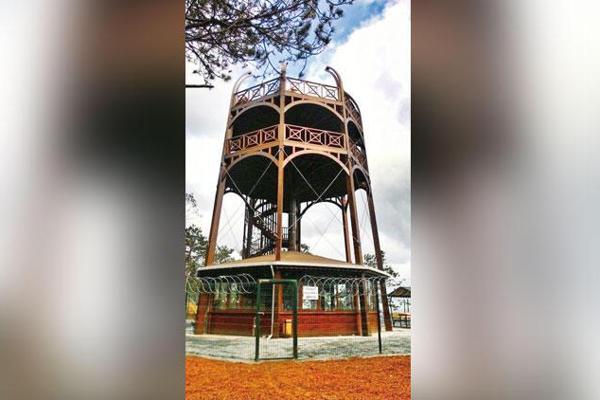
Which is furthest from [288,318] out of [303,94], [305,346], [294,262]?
[303,94]

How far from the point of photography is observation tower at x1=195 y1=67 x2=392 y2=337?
3.94 meters

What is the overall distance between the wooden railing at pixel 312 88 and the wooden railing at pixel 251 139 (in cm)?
35

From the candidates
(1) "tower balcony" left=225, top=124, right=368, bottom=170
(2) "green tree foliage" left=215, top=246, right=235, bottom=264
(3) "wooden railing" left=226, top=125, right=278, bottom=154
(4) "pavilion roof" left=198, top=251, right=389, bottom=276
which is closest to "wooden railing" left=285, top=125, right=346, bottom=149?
(1) "tower balcony" left=225, top=124, right=368, bottom=170

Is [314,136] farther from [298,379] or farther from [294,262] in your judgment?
[298,379]

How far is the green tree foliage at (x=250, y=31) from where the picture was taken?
150 inches

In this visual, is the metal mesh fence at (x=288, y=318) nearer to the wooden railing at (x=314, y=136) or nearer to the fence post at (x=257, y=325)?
the fence post at (x=257, y=325)

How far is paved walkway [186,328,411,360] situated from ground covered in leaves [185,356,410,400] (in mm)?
56

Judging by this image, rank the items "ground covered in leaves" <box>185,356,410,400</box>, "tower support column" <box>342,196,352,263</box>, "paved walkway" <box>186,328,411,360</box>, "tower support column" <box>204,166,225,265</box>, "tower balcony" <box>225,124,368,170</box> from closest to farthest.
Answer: "ground covered in leaves" <box>185,356,410,400</box> → "paved walkway" <box>186,328,411,360</box> → "tower support column" <box>204,166,225,265</box> → "tower balcony" <box>225,124,368,170</box> → "tower support column" <box>342,196,352,263</box>

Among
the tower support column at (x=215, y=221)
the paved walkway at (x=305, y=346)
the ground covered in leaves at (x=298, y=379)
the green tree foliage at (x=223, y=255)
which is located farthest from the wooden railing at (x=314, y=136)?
the ground covered in leaves at (x=298, y=379)

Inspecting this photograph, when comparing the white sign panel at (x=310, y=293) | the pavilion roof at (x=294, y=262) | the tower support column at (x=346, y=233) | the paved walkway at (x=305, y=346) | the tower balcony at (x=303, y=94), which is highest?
the tower balcony at (x=303, y=94)

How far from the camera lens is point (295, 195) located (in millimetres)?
4031

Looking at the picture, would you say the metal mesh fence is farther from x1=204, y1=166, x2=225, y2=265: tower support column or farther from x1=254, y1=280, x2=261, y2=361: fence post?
x1=204, y1=166, x2=225, y2=265: tower support column
